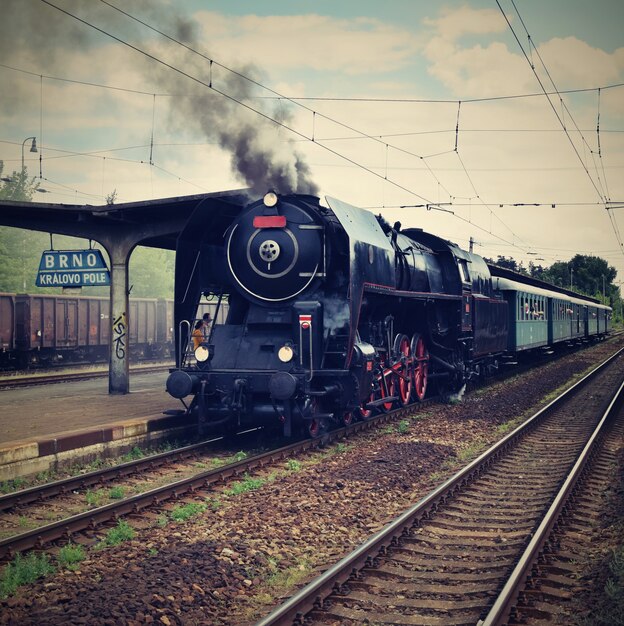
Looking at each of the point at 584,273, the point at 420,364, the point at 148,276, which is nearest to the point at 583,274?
the point at 584,273

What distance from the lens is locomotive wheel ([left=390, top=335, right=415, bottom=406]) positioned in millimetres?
12055

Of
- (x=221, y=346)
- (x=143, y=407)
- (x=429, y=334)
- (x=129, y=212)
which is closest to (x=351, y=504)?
(x=221, y=346)

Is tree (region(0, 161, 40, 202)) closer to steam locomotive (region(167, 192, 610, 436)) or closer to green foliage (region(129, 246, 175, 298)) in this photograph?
green foliage (region(129, 246, 175, 298))

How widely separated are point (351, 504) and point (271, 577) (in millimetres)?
1894

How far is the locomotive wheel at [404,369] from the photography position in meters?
12.1

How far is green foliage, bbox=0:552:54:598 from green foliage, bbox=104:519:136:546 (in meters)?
0.56

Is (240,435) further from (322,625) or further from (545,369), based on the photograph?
(545,369)

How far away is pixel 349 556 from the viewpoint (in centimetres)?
491

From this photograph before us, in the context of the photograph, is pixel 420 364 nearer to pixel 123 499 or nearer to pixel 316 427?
pixel 316 427

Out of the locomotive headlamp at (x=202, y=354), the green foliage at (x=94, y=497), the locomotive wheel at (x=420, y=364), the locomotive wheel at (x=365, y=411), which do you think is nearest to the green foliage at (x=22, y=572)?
the green foliage at (x=94, y=497)

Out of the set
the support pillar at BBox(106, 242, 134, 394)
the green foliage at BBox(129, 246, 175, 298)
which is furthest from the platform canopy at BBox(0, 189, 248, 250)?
the green foliage at BBox(129, 246, 175, 298)

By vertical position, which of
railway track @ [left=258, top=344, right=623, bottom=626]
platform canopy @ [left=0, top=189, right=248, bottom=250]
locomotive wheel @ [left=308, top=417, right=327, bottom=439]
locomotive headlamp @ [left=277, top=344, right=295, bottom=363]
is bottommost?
railway track @ [left=258, top=344, right=623, bottom=626]

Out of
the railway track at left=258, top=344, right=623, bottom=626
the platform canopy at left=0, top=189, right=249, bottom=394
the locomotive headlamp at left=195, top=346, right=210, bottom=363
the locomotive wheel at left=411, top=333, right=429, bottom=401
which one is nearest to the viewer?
the railway track at left=258, top=344, right=623, bottom=626

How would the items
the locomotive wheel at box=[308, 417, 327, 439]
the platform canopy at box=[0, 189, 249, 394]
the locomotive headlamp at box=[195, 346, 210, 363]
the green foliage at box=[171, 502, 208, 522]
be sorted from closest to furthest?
1. the green foliage at box=[171, 502, 208, 522]
2. the locomotive headlamp at box=[195, 346, 210, 363]
3. the locomotive wheel at box=[308, 417, 327, 439]
4. the platform canopy at box=[0, 189, 249, 394]
